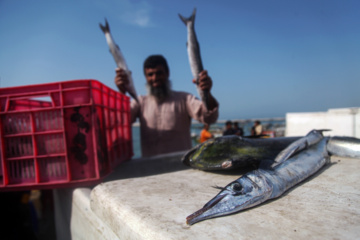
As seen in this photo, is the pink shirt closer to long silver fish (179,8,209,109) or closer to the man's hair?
long silver fish (179,8,209,109)

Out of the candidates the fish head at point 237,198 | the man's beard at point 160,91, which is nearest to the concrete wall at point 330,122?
the man's beard at point 160,91

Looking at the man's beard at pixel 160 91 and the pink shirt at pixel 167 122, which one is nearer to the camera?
the pink shirt at pixel 167 122

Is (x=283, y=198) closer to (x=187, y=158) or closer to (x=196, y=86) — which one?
(x=187, y=158)

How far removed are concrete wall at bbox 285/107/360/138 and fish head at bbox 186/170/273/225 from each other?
5.31m

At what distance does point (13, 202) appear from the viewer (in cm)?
273

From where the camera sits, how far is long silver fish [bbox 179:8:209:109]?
2.96 meters

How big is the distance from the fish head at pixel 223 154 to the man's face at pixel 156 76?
194 cm

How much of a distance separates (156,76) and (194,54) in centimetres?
73

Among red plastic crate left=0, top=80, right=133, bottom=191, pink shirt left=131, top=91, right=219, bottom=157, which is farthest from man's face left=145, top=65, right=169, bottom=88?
red plastic crate left=0, top=80, right=133, bottom=191

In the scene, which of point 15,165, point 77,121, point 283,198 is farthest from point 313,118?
point 15,165

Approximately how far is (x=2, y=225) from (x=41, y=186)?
1.38m

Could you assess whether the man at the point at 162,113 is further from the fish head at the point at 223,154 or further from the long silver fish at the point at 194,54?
the fish head at the point at 223,154

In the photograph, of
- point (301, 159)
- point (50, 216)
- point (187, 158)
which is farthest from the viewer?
point (50, 216)

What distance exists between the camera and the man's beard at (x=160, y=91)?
138 inches
